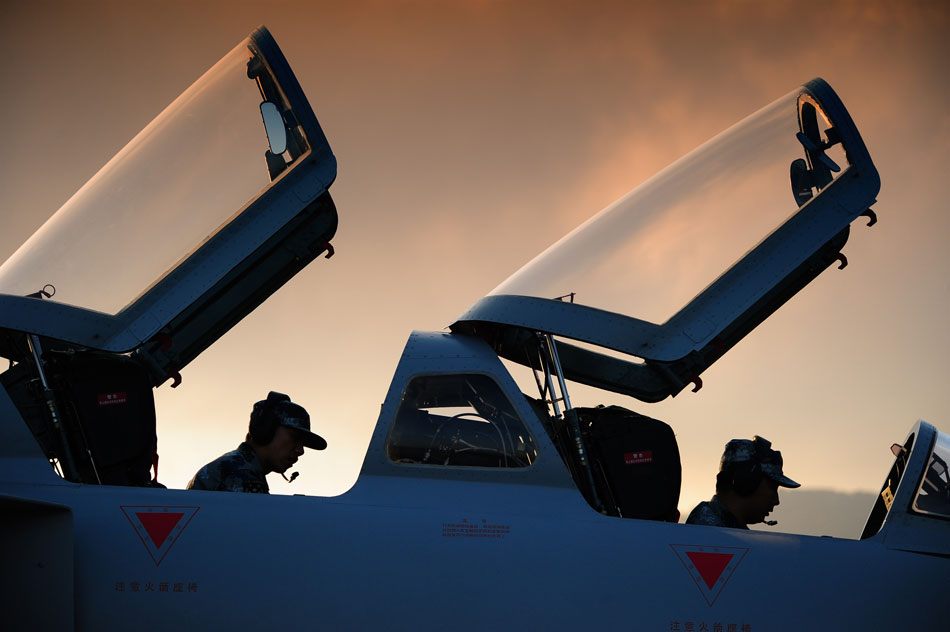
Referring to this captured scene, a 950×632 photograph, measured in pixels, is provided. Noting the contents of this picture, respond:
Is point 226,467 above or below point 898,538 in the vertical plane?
above

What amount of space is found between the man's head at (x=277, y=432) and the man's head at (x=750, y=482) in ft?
10.1

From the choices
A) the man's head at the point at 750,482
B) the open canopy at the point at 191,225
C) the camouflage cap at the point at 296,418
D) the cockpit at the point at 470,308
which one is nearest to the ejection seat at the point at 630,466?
the cockpit at the point at 470,308

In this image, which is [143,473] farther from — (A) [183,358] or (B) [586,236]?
(B) [586,236]

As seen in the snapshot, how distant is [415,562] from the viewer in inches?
183

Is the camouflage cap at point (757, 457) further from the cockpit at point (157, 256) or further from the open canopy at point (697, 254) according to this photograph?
the cockpit at point (157, 256)

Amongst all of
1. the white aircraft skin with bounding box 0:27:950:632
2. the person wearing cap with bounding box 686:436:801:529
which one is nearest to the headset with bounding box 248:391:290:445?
the white aircraft skin with bounding box 0:27:950:632

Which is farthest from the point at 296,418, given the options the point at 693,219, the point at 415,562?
the point at 693,219

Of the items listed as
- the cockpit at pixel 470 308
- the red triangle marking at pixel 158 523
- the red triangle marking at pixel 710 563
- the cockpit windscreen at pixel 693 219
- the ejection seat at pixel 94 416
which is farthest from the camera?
the cockpit windscreen at pixel 693 219

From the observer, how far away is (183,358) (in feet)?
22.3

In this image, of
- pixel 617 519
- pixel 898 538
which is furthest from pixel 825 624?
pixel 617 519

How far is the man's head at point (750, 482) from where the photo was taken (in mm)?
6211

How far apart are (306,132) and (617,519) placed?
11.0ft

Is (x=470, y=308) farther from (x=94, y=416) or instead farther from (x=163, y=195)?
(x=94, y=416)

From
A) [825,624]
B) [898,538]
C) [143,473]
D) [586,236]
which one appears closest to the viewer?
[825,624]
